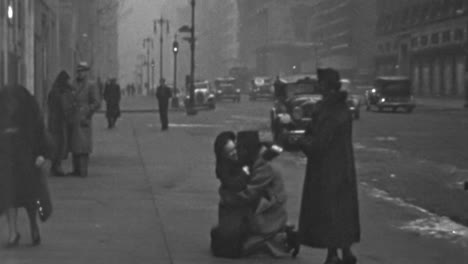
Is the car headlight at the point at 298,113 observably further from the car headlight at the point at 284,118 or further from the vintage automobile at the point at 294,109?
the car headlight at the point at 284,118

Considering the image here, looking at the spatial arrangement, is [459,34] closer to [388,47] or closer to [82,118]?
[388,47]

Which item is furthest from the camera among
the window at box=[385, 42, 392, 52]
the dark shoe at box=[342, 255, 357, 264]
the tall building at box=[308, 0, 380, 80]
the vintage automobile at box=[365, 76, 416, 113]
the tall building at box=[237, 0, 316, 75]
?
the tall building at box=[237, 0, 316, 75]

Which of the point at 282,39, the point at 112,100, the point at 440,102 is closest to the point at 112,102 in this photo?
the point at 112,100

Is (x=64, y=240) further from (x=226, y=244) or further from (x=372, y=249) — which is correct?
(x=372, y=249)

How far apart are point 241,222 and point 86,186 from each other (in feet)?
25.1

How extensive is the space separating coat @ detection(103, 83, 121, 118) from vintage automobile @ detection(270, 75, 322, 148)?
30.5 feet

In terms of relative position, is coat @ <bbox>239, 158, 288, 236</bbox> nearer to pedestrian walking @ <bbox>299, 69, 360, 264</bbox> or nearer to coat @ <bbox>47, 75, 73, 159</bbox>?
pedestrian walking @ <bbox>299, 69, 360, 264</bbox>

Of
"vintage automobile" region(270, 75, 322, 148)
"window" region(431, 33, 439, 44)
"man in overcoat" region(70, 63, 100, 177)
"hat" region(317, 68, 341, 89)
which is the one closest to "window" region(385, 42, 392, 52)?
"window" region(431, 33, 439, 44)

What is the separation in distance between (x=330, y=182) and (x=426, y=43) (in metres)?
91.8

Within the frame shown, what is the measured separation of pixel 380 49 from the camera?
116m

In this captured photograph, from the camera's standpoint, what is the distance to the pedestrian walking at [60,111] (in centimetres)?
1988

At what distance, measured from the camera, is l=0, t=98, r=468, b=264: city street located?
Result: 11.9 metres

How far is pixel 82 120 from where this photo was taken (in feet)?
65.8

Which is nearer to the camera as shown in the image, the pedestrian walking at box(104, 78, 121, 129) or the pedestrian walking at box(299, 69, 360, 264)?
the pedestrian walking at box(299, 69, 360, 264)
